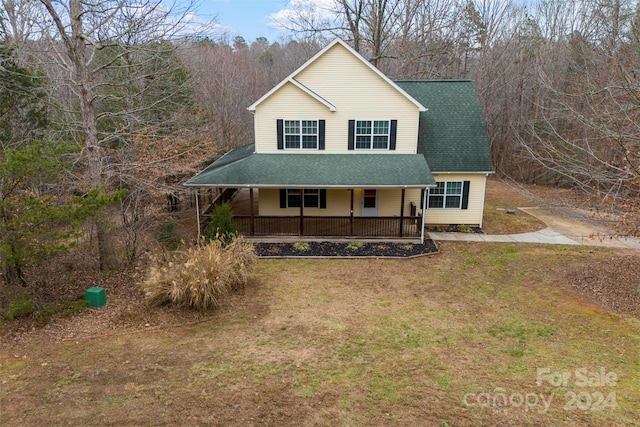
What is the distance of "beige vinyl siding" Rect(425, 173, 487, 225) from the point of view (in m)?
16.5

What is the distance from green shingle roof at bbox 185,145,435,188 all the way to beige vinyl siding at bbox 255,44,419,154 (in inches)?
46.3

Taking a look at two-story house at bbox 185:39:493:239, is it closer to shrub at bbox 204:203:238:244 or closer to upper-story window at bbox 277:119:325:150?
upper-story window at bbox 277:119:325:150

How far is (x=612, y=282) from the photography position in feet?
35.3

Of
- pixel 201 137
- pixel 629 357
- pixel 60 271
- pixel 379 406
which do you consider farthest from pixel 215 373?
pixel 201 137

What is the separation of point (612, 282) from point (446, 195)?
23.2 feet

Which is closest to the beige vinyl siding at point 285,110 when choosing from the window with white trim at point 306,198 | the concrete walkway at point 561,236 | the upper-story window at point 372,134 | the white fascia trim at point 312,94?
the white fascia trim at point 312,94

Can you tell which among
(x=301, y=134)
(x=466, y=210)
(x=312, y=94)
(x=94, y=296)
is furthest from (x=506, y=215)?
(x=94, y=296)

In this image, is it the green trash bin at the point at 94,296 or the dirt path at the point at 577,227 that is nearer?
the green trash bin at the point at 94,296

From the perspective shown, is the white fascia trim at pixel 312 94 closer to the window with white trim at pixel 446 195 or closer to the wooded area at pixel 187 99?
the wooded area at pixel 187 99

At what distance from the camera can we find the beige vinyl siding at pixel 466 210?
648 inches

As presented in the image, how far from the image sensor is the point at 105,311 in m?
8.83

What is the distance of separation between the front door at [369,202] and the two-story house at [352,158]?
0.14 ft

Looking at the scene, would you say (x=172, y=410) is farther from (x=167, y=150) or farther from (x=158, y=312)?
(x=167, y=150)

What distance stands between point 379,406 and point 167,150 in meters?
13.5
